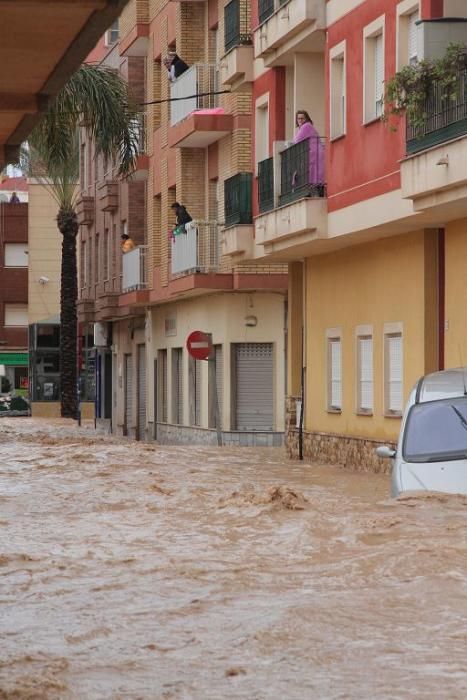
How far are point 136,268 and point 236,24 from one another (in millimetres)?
14633

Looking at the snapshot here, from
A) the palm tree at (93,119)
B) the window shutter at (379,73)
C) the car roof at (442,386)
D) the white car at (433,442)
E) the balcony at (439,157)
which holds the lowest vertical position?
the white car at (433,442)

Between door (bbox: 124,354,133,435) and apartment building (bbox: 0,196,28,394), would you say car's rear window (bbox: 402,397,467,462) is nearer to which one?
door (bbox: 124,354,133,435)

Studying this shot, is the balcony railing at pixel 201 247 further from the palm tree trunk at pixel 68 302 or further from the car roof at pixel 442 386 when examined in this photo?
the car roof at pixel 442 386

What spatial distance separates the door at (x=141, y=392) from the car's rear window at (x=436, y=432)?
35.3 m

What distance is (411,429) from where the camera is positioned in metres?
17.1

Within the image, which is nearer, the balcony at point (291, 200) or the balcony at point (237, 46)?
the balcony at point (291, 200)

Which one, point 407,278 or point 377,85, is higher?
point 377,85

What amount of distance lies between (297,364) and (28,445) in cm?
691

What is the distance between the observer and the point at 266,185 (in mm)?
32438

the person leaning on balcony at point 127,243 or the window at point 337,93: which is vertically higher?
the window at point 337,93

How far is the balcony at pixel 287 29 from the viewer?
29.4 m

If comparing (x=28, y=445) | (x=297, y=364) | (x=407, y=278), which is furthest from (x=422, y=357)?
(x=28, y=445)

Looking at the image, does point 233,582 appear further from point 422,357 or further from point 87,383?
point 87,383

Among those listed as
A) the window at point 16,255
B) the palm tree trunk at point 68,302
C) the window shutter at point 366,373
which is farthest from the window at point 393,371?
the window at point 16,255
